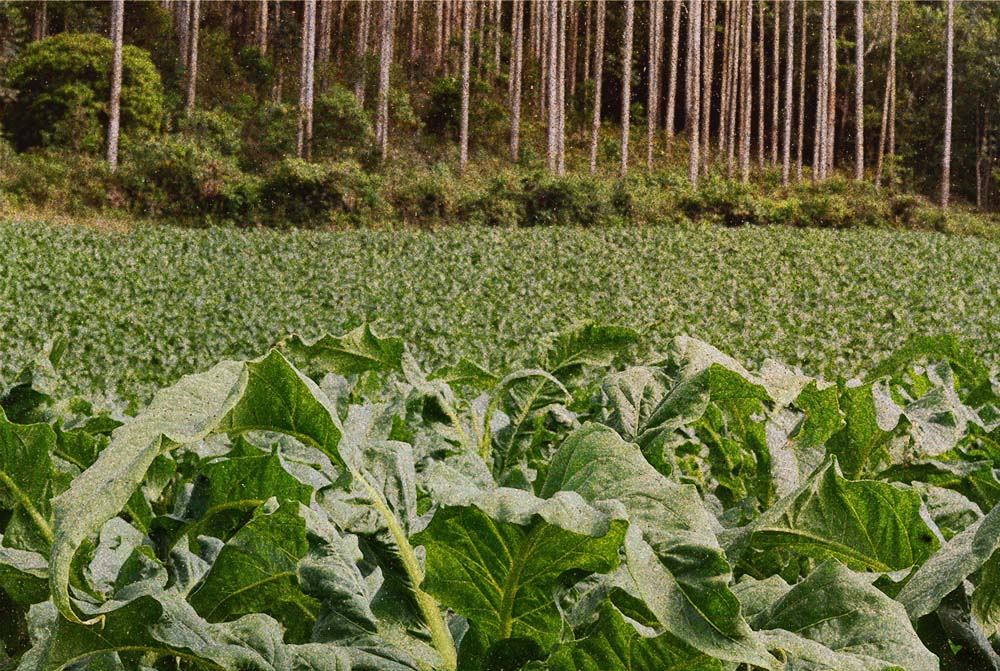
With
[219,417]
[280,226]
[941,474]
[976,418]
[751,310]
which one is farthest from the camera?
[280,226]

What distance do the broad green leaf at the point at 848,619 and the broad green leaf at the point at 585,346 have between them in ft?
1.57

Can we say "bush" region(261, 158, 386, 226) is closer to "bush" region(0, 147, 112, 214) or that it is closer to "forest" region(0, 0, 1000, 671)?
"forest" region(0, 0, 1000, 671)

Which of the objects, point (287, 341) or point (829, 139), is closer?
point (287, 341)

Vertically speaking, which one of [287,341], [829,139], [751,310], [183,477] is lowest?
[751,310]

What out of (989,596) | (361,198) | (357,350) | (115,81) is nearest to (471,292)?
(361,198)

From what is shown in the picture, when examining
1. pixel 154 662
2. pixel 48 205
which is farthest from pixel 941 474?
pixel 48 205

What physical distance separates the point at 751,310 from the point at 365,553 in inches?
490

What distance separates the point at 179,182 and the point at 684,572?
22.4 meters

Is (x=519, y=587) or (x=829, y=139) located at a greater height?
(x=829, y=139)

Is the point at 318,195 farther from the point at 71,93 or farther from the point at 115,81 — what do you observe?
the point at 71,93

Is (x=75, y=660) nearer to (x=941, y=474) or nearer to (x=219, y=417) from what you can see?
(x=219, y=417)

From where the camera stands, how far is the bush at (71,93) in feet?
80.5

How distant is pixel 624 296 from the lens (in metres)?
13.0

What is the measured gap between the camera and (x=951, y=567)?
0.40 m
